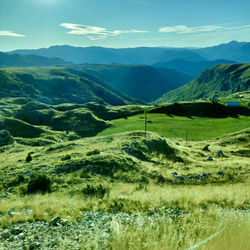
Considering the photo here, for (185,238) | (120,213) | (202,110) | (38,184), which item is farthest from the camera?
(202,110)

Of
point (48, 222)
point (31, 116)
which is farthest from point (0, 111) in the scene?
point (48, 222)

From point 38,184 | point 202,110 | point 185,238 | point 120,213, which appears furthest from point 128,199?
point 202,110

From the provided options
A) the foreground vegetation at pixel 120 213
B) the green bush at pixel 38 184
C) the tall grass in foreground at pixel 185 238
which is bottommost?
the green bush at pixel 38 184

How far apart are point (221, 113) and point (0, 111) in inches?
5816

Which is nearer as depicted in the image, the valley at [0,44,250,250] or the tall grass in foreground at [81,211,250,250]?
the tall grass in foreground at [81,211,250,250]

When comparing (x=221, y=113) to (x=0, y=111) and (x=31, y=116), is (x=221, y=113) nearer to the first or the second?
(x=31, y=116)

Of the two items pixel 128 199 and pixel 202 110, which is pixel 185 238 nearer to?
pixel 128 199

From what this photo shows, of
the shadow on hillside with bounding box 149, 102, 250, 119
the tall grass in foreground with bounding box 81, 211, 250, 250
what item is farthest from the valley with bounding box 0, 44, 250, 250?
the shadow on hillside with bounding box 149, 102, 250, 119

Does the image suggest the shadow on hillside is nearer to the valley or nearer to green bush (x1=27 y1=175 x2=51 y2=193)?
the valley

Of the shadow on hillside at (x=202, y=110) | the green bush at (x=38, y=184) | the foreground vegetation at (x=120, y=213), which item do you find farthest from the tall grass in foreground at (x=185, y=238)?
the shadow on hillside at (x=202, y=110)

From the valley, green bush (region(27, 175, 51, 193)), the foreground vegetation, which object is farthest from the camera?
green bush (region(27, 175, 51, 193))

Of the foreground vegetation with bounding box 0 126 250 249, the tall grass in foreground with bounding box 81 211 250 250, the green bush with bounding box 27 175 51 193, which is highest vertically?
A: the tall grass in foreground with bounding box 81 211 250 250

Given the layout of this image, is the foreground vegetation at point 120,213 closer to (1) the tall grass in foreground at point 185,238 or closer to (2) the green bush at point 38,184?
(1) the tall grass in foreground at point 185,238

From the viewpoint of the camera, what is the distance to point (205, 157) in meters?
37.3
